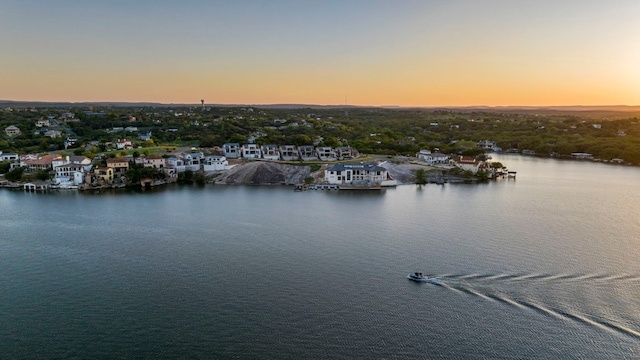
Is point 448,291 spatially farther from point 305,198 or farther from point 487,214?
point 305,198

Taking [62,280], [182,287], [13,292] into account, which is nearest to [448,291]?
[182,287]

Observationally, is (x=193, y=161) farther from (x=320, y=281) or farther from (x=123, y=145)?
(x=320, y=281)

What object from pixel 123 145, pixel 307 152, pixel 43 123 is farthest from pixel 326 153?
pixel 43 123

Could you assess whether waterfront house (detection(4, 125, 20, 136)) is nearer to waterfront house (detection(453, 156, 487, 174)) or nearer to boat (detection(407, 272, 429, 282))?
waterfront house (detection(453, 156, 487, 174))

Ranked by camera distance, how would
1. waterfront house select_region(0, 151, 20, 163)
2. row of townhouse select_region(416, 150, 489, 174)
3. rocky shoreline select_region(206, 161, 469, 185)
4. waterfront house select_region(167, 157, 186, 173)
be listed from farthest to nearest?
row of townhouse select_region(416, 150, 489, 174), waterfront house select_region(0, 151, 20, 163), waterfront house select_region(167, 157, 186, 173), rocky shoreline select_region(206, 161, 469, 185)

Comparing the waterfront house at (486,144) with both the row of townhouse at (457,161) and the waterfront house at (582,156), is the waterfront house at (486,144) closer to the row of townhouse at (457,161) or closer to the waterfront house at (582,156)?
the waterfront house at (582,156)

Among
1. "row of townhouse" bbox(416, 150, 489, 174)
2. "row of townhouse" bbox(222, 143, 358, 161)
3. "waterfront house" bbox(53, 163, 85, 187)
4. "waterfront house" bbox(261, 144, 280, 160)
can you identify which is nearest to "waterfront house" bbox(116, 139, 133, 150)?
"waterfront house" bbox(53, 163, 85, 187)
